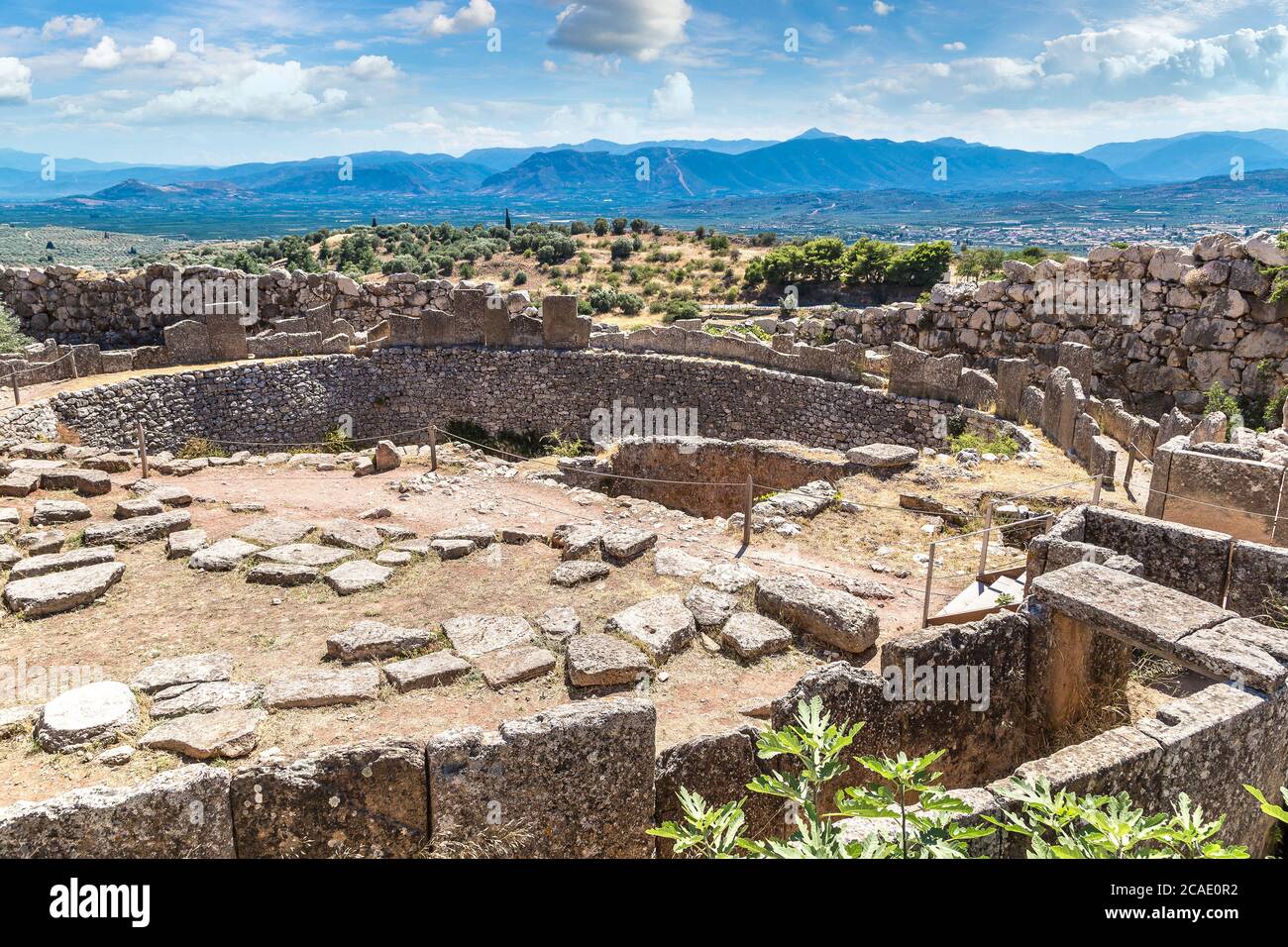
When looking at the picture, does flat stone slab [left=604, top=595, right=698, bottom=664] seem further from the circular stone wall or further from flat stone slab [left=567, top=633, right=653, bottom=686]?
the circular stone wall

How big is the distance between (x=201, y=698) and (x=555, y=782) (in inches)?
113

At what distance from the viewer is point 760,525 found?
1084 cm

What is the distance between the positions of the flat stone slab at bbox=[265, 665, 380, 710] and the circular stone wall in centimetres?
1166

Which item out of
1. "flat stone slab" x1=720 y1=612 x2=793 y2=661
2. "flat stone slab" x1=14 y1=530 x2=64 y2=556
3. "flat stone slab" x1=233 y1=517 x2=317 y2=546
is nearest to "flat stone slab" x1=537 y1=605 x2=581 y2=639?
"flat stone slab" x1=720 y1=612 x2=793 y2=661

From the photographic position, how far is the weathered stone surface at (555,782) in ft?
14.1

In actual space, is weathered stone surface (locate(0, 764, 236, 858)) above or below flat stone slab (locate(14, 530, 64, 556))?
below

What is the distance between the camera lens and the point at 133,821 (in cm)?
386

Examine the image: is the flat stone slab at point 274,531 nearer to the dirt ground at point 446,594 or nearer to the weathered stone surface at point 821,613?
the dirt ground at point 446,594

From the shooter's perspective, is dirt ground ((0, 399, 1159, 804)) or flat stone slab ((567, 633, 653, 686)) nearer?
dirt ground ((0, 399, 1159, 804))

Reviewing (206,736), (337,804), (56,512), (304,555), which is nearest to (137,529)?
(56,512)

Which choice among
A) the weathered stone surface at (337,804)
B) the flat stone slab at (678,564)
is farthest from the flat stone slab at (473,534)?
the weathered stone surface at (337,804)

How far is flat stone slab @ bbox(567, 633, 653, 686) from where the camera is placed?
6.20 m
